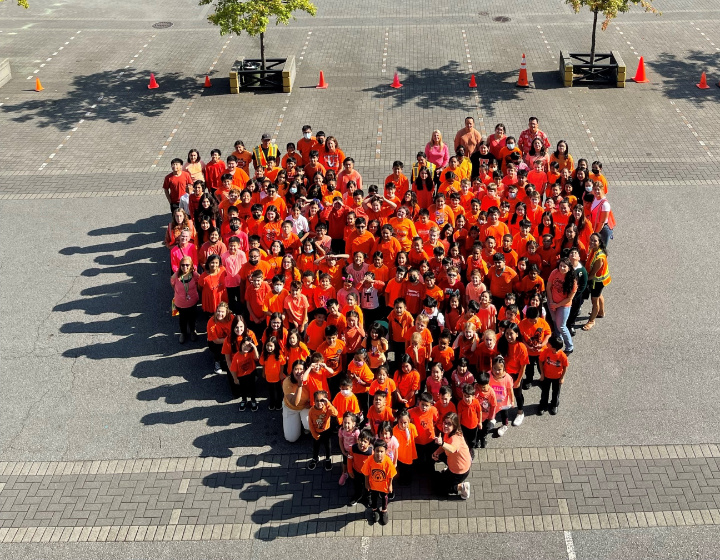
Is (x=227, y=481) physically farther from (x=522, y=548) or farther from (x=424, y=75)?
(x=424, y=75)

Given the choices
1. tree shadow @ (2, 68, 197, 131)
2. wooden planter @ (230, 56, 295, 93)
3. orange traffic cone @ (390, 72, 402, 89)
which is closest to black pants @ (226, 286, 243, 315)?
tree shadow @ (2, 68, 197, 131)

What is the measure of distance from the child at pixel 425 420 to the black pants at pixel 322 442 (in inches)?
47.1

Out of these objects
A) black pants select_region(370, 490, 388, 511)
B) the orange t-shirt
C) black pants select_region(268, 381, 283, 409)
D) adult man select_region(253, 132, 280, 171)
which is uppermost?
adult man select_region(253, 132, 280, 171)

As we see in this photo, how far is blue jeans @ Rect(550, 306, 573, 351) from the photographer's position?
11.8m

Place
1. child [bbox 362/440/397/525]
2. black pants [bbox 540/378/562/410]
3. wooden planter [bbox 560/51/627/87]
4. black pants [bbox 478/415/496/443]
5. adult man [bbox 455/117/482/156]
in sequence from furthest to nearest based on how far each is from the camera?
wooden planter [bbox 560/51/627/87], adult man [bbox 455/117/482/156], black pants [bbox 540/378/562/410], black pants [bbox 478/415/496/443], child [bbox 362/440/397/525]

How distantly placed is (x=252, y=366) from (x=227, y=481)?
66.0 inches

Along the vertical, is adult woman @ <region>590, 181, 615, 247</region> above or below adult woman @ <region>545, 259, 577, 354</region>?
above

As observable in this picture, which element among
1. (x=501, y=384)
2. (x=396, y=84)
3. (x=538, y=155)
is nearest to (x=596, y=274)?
(x=501, y=384)

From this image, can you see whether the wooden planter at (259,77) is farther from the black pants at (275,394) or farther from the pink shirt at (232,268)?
the black pants at (275,394)

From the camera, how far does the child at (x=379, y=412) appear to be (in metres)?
9.49

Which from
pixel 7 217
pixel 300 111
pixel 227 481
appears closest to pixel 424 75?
pixel 300 111

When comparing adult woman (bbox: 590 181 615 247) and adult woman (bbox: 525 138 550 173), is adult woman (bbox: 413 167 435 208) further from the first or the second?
adult woman (bbox: 590 181 615 247)

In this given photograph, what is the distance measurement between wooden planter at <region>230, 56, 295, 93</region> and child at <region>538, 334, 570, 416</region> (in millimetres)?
13989

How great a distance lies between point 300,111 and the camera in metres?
21.0
